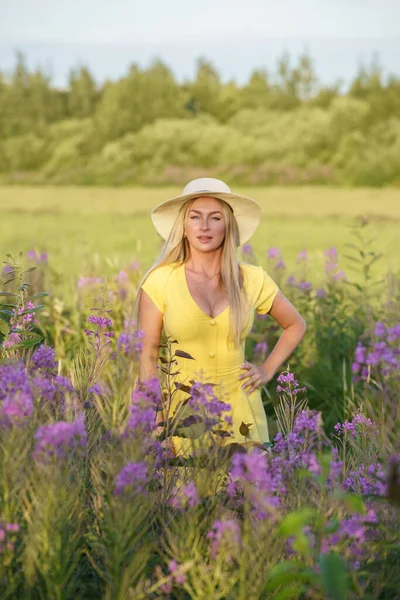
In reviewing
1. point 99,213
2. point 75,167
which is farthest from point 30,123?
point 99,213

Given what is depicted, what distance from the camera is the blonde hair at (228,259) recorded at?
3572mm

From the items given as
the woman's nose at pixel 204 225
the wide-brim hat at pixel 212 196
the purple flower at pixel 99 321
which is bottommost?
the purple flower at pixel 99 321

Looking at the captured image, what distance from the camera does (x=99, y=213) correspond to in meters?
23.8

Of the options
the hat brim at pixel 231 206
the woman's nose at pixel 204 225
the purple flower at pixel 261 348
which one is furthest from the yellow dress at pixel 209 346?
the purple flower at pixel 261 348

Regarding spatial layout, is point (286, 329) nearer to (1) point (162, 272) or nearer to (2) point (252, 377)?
(2) point (252, 377)

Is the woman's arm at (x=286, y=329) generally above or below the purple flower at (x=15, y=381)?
below

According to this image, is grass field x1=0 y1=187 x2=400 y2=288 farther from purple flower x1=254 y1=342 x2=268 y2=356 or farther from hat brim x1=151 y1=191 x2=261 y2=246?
hat brim x1=151 y1=191 x2=261 y2=246

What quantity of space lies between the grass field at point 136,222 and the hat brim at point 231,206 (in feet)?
10.4

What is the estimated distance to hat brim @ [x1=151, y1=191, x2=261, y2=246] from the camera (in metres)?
3.80

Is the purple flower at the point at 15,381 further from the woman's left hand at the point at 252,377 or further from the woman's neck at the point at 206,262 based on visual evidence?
the woman's neck at the point at 206,262

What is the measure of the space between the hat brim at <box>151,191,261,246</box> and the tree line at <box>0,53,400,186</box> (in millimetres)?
29094

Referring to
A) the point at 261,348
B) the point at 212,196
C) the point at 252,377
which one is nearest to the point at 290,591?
the point at 252,377

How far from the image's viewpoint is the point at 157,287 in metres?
3.70

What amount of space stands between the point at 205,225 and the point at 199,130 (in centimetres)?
3678
